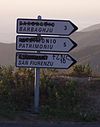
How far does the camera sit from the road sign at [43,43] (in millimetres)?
17266

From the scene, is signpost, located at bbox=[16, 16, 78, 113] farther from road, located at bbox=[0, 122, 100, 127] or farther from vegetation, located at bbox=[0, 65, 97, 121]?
road, located at bbox=[0, 122, 100, 127]

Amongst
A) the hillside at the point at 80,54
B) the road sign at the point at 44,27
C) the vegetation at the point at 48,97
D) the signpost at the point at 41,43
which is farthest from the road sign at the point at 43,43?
the hillside at the point at 80,54

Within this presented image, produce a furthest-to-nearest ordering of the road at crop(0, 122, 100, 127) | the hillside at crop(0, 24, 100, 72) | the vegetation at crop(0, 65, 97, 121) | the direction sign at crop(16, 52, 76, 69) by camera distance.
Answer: the hillside at crop(0, 24, 100, 72) < the direction sign at crop(16, 52, 76, 69) < the vegetation at crop(0, 65, 97, 121) < the road at crop(0, 122, 100, 127)

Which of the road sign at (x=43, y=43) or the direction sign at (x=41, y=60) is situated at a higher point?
the road sign at (x=43, y=43)

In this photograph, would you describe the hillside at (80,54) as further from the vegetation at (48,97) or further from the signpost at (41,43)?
the signpost at (41,43)

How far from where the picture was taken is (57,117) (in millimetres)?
16547

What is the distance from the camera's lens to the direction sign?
17344mm

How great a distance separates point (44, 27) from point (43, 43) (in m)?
0.36

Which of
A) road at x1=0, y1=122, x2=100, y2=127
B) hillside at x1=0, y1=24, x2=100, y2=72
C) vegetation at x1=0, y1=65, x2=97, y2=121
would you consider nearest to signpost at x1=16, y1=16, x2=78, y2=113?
vegetation at x1=0, y1=65, x2=97, y2=121

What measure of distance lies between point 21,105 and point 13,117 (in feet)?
4.56

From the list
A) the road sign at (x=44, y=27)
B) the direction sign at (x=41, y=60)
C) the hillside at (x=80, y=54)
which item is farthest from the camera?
the hillside at (x=80, y=54)

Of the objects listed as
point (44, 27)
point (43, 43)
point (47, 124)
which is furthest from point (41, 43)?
point (47, 124)

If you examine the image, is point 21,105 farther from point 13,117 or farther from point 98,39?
point 98,39

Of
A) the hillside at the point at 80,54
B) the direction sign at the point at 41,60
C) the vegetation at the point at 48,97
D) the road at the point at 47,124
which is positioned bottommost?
the road at the point at 47,124
